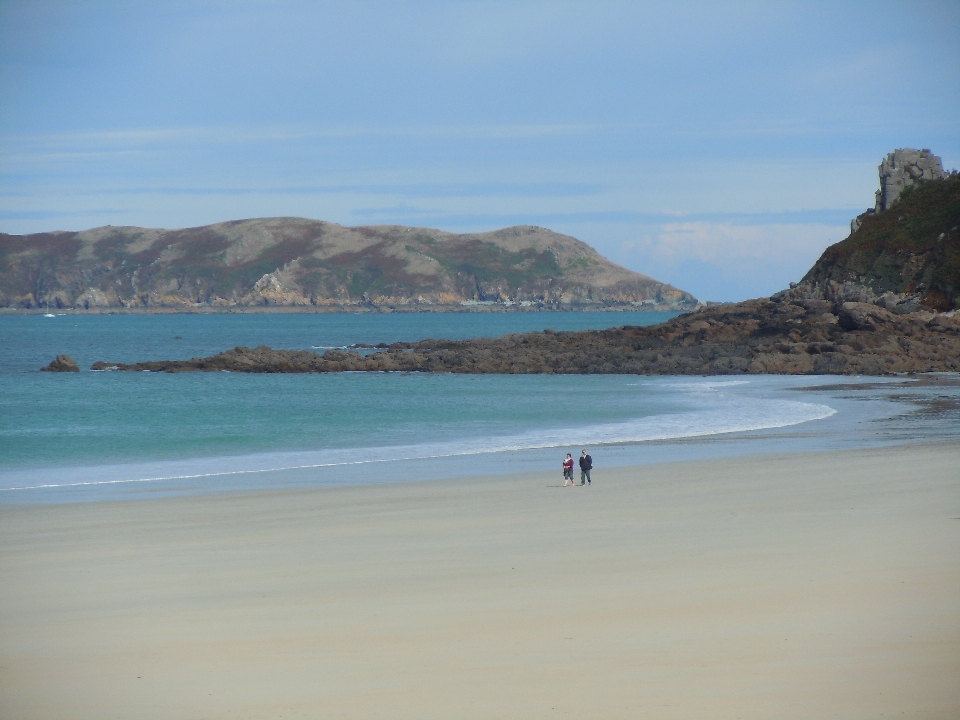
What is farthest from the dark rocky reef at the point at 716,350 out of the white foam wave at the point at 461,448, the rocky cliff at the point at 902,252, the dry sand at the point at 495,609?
the dry sand at the point at 495,609

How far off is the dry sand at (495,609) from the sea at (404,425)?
434 cm

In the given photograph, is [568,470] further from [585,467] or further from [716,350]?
[716,350]

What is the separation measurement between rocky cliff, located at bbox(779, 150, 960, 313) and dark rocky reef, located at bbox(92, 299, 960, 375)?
198 inches

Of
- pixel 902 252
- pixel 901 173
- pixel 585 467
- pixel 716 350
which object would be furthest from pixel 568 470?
pixel 901 173

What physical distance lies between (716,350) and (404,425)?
1026 inches

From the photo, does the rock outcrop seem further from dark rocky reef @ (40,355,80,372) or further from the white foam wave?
dark rocky reef @ (40,355,80,372)

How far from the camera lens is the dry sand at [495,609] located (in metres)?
5.96

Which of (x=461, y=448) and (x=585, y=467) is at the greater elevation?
(x=585, y=467)

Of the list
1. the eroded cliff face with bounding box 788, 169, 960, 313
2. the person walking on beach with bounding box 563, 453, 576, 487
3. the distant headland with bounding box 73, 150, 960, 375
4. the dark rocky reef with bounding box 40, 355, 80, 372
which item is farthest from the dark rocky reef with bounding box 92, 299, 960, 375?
the person walking on beach with bounding box 563, 453, 576, 487

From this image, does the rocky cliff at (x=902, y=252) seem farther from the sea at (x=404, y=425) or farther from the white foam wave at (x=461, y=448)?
the white foam wave at (x=461, y=448)

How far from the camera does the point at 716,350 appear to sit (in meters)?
49.4

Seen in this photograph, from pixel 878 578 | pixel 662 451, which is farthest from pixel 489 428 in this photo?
pixel 878 578

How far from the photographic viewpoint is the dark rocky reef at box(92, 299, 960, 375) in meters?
44.7

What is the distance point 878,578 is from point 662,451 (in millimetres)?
10994
